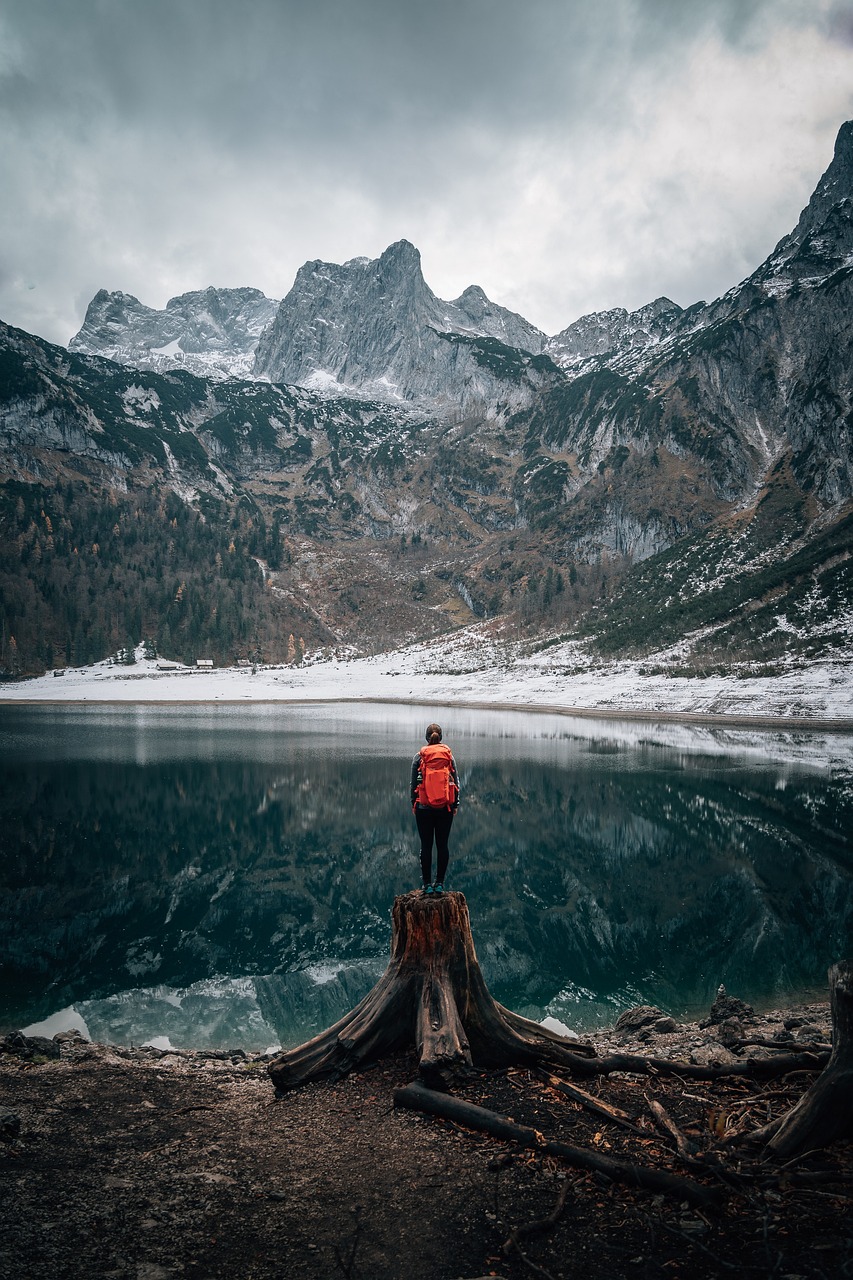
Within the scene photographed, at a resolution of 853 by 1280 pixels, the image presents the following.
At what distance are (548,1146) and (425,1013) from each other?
1.91 meters

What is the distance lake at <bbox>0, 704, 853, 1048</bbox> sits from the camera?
44.3ft

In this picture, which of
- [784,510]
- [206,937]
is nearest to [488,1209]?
[206,937]

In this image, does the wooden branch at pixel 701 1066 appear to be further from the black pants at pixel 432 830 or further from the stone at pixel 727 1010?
the stone at pixel 727 1010

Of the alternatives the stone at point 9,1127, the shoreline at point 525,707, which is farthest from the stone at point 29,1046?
the shoreline at point 525,707

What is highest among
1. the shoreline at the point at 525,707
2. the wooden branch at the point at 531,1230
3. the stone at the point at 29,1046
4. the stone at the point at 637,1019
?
the wooden branch at the point at 531,1230

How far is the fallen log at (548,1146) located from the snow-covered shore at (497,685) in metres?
62.0

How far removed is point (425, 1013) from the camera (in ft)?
21.3

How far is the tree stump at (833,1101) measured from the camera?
4414mm

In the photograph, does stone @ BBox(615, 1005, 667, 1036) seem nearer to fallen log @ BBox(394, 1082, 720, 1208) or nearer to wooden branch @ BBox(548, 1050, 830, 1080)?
wooden branch @ BBox(548, 1050, 830, 1080)

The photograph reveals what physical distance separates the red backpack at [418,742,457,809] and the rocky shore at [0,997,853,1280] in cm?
292

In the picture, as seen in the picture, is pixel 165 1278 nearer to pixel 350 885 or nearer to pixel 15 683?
pixel 350 885

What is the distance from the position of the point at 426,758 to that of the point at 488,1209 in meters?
4.70

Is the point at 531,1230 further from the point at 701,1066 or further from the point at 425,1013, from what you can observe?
the point at 701,1066

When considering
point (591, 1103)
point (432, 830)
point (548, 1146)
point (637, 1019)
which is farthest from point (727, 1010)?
point (548, 1146)
